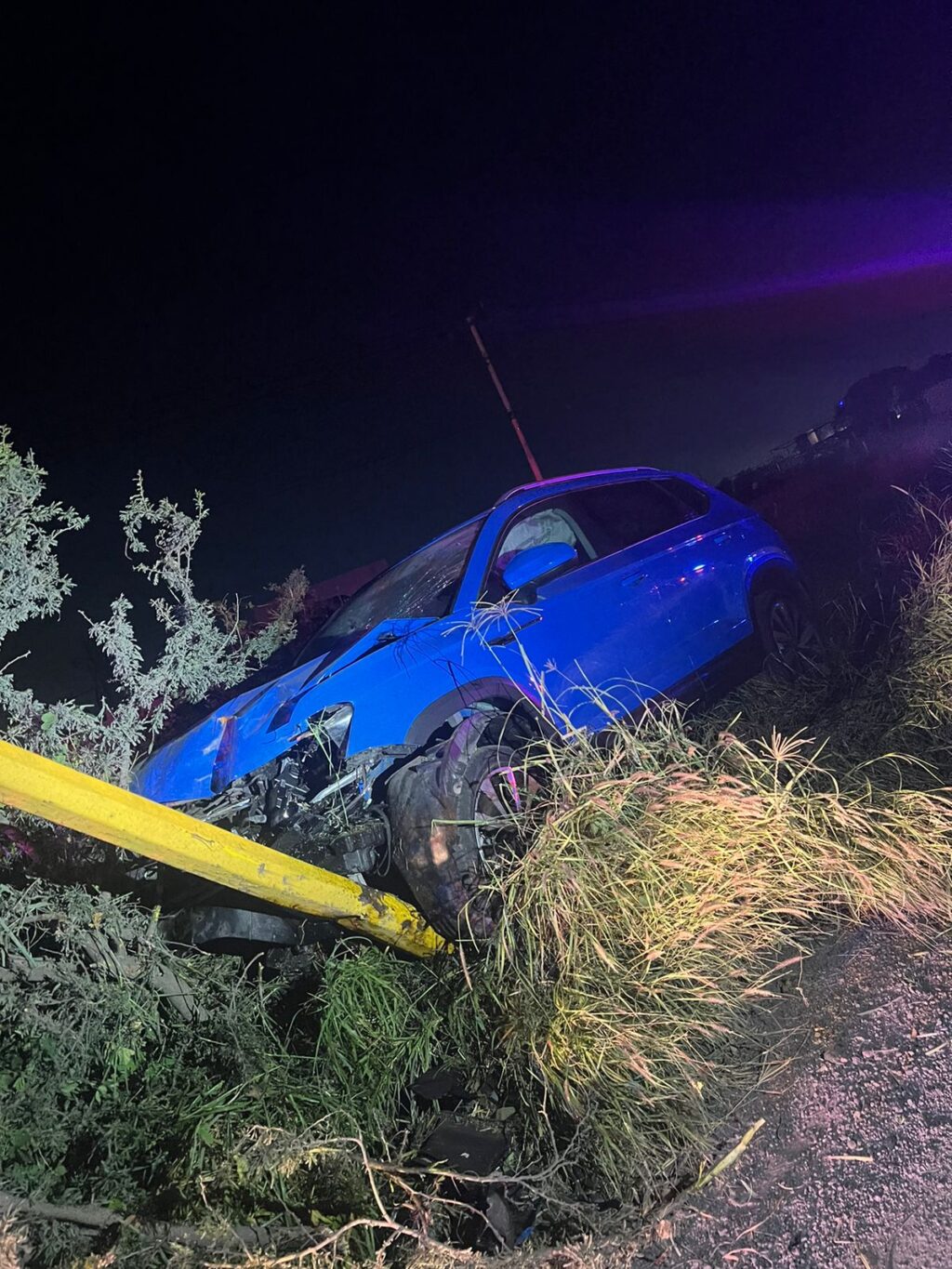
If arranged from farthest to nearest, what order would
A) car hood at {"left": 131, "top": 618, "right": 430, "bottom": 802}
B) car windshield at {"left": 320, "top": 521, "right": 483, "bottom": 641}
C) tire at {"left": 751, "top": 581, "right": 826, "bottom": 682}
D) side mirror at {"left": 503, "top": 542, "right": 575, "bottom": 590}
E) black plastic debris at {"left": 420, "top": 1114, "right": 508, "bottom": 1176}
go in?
tire at {"left": 751, "top": 581, "right": 826, "bottom": 682}, car windshield at {"left": 320, "top": 521, "right": 483, "bottom": 641}, side mirror at {"left": 503, "top": 542, "right": 575, "bottom": 590}, car hood at {"left": 131, "top": 618, "right": 430, "bottom": 802}, black plastic debris at {"left": 420, "top": 1114, "right": 508, "bottom": 1176}

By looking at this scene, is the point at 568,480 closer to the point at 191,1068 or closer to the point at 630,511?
the point at 630,511

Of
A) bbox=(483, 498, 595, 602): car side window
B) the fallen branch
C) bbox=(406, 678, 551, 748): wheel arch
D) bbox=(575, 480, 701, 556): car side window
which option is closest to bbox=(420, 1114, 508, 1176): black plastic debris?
the fallen branch

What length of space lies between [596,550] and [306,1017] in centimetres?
277

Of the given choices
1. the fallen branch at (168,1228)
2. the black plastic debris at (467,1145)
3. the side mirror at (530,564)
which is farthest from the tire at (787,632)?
the fallen branch at (168,1228)

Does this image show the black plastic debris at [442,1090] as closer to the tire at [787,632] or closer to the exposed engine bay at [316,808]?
the exposed engine bay at [316,808]

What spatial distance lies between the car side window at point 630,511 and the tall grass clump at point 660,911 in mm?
1735

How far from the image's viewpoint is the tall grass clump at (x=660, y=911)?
2.17 meters

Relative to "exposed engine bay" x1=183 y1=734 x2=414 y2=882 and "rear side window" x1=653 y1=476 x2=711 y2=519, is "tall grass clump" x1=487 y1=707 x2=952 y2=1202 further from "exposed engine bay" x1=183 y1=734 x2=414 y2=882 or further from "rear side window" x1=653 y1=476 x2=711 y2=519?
"rear side window" x1=653 y1=476 x2=711 y2=519

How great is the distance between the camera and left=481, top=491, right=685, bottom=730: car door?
350 centimetres

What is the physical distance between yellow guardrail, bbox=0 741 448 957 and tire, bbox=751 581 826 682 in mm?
3151

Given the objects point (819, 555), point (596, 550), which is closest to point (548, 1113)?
point (596, 550)

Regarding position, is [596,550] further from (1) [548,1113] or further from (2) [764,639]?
(1) [548,1113]

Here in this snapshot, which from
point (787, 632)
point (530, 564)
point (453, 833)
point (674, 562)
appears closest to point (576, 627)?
point (530, 564)

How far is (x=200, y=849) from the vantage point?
7.22ft
